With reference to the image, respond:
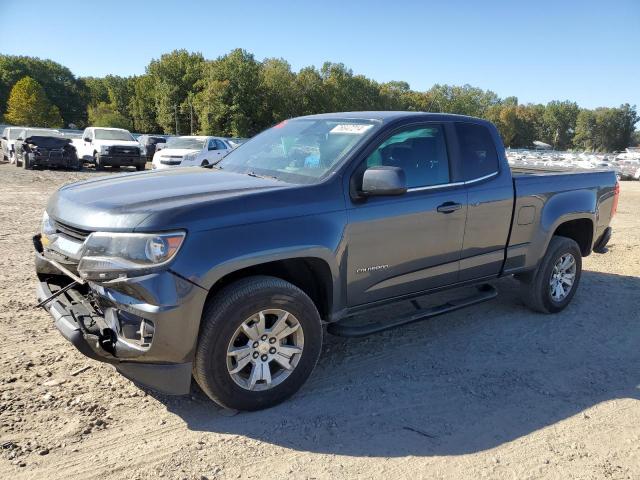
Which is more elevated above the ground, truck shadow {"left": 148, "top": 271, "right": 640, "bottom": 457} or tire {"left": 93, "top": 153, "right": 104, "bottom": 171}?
tire {"left": 93, "top": 153, "right": 104, "bottom": 171}

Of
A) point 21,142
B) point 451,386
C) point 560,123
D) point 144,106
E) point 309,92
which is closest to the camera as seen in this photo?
point 451,386

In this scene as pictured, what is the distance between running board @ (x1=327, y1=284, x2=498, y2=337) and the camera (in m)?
3.72

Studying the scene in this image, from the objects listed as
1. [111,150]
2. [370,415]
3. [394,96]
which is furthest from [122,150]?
[394,96]

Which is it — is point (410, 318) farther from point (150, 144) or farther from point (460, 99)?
point (460, 99)

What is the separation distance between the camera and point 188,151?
18.8 meters

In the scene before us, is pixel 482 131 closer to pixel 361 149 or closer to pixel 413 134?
pixel 413 134

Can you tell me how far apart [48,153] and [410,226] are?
1890cm

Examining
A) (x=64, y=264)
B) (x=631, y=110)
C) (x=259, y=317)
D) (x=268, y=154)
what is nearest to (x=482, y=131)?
(x=268, y=154)

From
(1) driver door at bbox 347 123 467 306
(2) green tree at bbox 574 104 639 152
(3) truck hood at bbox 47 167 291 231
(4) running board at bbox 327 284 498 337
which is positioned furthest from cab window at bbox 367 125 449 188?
(2) green tree at bbox 574 104 639 152

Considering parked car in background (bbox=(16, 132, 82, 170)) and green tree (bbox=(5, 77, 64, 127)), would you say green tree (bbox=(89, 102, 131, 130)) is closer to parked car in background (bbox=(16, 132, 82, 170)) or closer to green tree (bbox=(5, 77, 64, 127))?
green tree (bbox=(5, 77, 64, 127))

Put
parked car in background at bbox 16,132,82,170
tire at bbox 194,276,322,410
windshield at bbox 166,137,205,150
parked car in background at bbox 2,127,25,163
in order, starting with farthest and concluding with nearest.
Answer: parked car in background at bbox 2,127,25,163
windshield at bbox 166,137,205,150
parked car in background at bbox 16,132,82,170
tire at bbox 194,276,322,410

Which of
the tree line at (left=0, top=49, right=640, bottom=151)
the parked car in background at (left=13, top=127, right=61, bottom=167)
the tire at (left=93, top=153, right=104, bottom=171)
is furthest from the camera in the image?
the tree line at (left=0, top=49, right=640, bottom=151)

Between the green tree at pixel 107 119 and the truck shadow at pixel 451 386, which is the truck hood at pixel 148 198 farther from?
the green tree at pixel 107 119

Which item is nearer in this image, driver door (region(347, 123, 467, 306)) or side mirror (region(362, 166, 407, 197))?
side mirror (region(362, 166, 407, 197))
